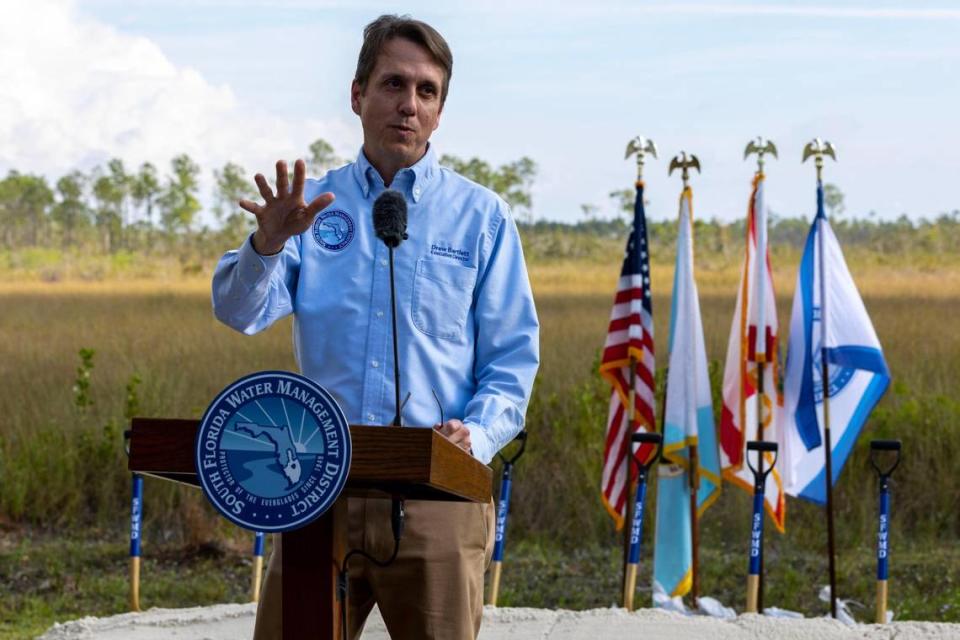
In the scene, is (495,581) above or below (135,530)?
below

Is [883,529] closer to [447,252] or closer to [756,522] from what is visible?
[756,522]

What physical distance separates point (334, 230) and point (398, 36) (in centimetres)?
38

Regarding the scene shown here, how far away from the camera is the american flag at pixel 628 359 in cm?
618

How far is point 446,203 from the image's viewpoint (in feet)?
8.91

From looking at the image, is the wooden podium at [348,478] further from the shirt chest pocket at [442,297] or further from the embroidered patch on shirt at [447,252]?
the embroidered patch on shirt at [447,252]

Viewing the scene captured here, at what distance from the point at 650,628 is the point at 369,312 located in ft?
9.27

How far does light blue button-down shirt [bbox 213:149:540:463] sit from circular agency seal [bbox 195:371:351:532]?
49 centimetres

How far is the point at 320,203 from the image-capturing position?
87.8 inches

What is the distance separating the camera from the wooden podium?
2004 millimetres

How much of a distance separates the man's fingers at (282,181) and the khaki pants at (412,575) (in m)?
0.61

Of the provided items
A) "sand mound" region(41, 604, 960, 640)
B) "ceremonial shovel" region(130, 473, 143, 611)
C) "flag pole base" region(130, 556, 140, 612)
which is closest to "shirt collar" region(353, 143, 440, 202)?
"sand mound" region(41, 604, 960, 640)

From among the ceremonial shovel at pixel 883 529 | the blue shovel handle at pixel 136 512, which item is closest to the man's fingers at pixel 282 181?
the blue shovel handle at pixel 136 512

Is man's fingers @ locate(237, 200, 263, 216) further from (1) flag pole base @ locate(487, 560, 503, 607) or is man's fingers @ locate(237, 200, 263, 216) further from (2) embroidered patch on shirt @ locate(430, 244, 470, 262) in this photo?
(1) flag pole base @ locate(487, 560, 503, 607)

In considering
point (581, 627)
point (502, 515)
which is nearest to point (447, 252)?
point (581, 627)
